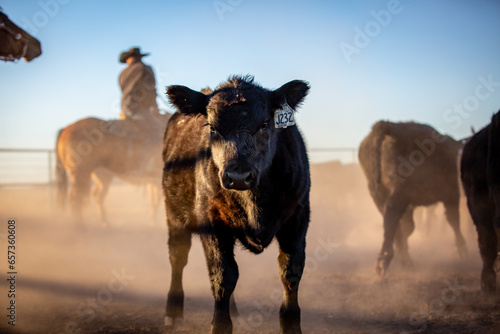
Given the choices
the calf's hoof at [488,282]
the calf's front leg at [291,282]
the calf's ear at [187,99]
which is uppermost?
the calf's ear at [187,99]

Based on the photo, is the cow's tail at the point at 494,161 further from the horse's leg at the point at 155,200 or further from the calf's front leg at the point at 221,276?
the horse's leg at the point at 155,200

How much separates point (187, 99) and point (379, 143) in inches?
164

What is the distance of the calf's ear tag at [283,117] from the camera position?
2.94 m

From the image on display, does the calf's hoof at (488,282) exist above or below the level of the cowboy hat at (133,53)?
below

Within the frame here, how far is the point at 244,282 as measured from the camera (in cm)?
567

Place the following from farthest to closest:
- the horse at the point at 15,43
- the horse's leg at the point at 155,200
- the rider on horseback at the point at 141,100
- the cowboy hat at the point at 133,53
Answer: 1. the horse's leg at the point at 155,200
2. the cowboy hat at the point at 133,53
3. the rider on horseback at the point at 141,100
4. the horse at the point at 15,43

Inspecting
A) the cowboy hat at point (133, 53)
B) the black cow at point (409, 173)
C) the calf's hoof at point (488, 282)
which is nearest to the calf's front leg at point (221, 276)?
the calf's hoof at point (488, 282)

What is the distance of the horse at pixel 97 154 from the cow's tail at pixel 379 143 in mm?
5747

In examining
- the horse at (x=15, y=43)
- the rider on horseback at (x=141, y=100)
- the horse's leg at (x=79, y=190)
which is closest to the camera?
the horse at (x=15, y=43)

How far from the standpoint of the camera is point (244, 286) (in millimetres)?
5422

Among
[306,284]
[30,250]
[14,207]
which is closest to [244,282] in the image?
[306,284]

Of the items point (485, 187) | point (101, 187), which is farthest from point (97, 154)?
point (485, 187)

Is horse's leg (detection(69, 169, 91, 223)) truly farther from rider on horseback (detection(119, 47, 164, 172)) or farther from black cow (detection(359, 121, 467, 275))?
black cow (detection(359, 121, 467, 275))

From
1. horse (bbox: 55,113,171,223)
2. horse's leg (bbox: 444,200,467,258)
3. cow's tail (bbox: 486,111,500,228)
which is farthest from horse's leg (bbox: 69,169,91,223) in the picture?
cow's tail (bbox: 486,111,500,228)
